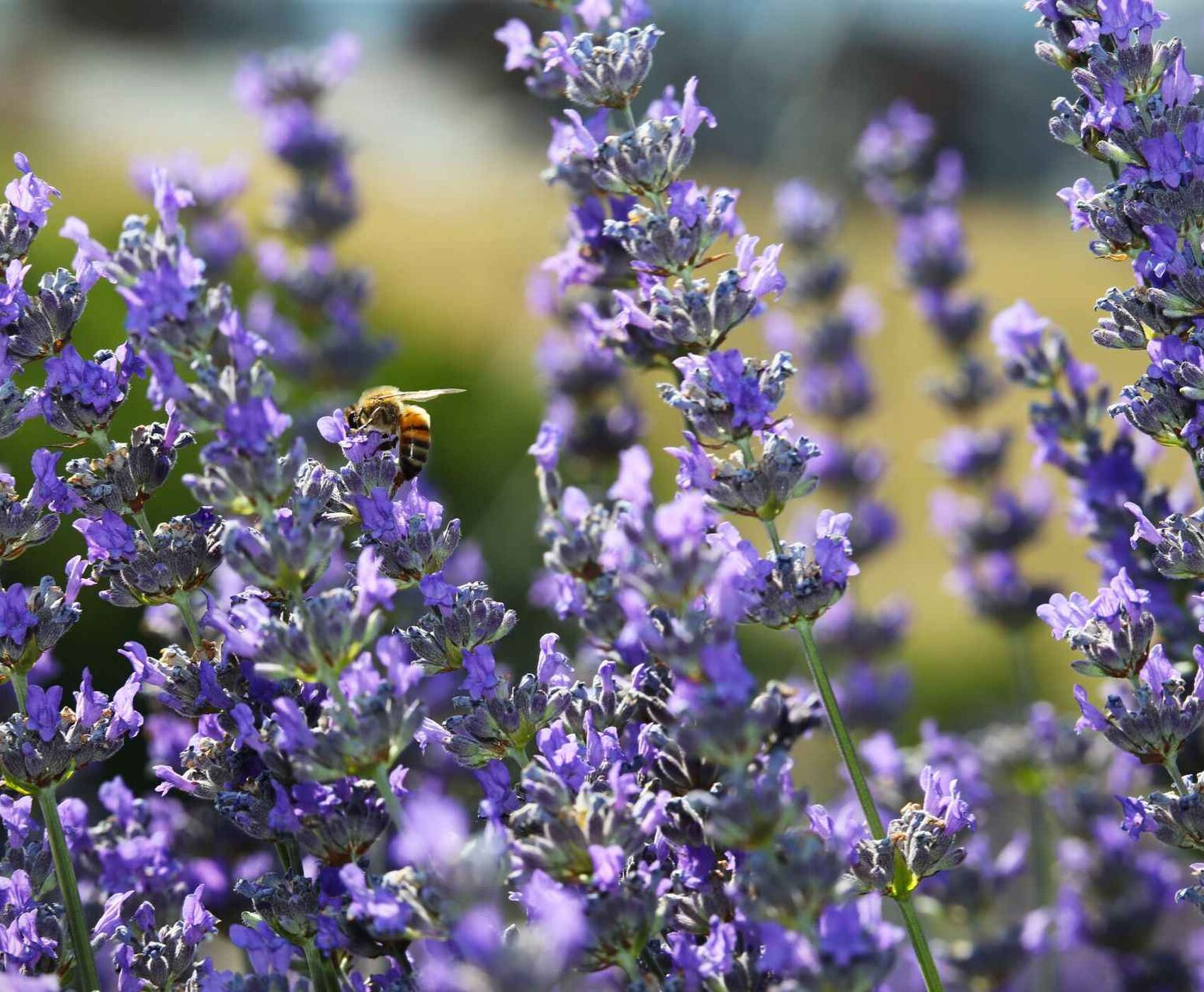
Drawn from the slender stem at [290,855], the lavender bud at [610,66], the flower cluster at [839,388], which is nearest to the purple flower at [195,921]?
the slender stem at [290,855]

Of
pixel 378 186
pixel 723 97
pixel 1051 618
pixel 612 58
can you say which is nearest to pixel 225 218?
pixel 612 58

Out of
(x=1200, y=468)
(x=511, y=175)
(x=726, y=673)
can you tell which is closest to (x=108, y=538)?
(x=726, y=673)

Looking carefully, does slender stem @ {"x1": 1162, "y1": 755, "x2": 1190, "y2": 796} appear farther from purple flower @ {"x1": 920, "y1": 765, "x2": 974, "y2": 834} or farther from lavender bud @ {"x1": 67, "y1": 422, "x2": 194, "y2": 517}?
lavender bud @ {"x1": 67, "y1": 422, "x2": 194, "y2": 517}

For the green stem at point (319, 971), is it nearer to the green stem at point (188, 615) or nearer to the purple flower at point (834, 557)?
the green stem at point (188, 615)

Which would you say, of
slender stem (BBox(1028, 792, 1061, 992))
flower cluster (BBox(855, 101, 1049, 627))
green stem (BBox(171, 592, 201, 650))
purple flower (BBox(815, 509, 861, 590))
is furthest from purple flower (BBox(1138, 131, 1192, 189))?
flower cluster (BBox(855, 101, 1049, 627))

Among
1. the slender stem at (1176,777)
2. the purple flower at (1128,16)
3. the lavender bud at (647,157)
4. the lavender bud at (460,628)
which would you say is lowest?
the slender stem at (1176,777)

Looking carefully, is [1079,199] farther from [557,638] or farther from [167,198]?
[167,198]

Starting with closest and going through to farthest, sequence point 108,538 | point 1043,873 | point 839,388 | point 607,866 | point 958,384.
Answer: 1. point 607,866
2. point 108,538
3. point 1043,873
4. point 958,384
5. point 839,388
